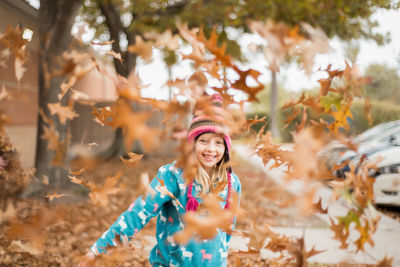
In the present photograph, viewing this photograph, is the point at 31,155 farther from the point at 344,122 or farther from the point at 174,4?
the point at 344,122

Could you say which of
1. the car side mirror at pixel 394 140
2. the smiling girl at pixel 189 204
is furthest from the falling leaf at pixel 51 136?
the car side mirror at pixel 394 140

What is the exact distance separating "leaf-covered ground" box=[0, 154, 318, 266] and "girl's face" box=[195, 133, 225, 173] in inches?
6.4

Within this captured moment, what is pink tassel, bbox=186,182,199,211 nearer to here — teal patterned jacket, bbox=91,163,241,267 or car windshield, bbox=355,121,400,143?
teal patterned jacket, bbox=91,163,241,267

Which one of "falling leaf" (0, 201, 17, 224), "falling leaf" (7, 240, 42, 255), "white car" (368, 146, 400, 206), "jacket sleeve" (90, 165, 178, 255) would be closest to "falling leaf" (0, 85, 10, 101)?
"falling leaf" (0, 201, 17, 224)

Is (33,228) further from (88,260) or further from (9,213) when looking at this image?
(88,260)

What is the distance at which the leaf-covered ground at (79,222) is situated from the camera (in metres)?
1.05

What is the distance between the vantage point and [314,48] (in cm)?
84

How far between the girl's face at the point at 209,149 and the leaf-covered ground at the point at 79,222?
0.53 feet

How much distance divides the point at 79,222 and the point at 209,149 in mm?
747

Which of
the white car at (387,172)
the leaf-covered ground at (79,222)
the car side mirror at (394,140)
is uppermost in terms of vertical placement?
the car side mirror at (394,140)

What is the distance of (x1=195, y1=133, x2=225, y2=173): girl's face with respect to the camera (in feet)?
5.73

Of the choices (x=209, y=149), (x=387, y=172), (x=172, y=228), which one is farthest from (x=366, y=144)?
(x=172, y=228)

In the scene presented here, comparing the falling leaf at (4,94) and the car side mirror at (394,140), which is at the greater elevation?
the falling leaf at (4,94)

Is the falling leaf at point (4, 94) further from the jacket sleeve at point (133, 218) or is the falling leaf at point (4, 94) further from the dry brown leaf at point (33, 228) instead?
the jacket sleeve at point (133, 218)
